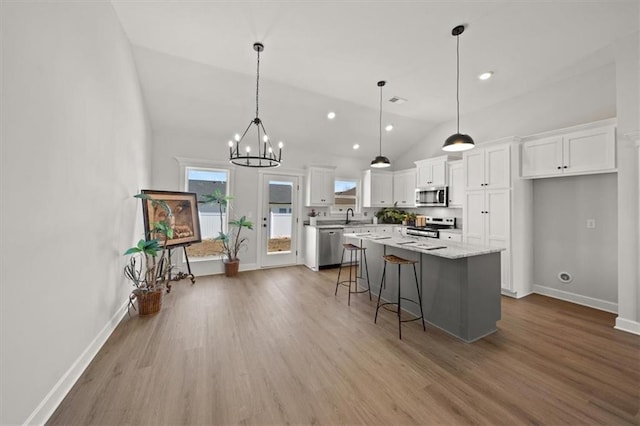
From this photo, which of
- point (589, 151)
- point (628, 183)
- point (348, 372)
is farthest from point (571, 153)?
point (348, 372)

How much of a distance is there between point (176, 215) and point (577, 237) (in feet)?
20.5

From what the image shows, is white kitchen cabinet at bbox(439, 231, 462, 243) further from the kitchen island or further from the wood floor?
the kitchen island

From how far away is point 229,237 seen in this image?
5.20 m

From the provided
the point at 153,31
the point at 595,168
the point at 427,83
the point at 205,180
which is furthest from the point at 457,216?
the point at 153,31

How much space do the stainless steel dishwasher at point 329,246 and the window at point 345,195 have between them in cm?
92

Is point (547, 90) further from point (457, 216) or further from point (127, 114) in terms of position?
point (127, 114)

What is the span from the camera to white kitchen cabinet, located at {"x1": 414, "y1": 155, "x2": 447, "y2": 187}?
5.27 metres

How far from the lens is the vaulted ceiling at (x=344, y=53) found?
253 cm

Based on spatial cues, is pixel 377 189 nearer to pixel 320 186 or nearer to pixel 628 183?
pixel 320 186

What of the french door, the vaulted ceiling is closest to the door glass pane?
the french door

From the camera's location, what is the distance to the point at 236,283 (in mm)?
4469

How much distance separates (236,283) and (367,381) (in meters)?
3.18

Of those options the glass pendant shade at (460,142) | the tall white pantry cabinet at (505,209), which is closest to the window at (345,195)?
the tall white pantry cabinet at (505,209)

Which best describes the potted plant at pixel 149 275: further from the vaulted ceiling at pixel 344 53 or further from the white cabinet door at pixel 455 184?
the white cabinet door at pixel 455 184
